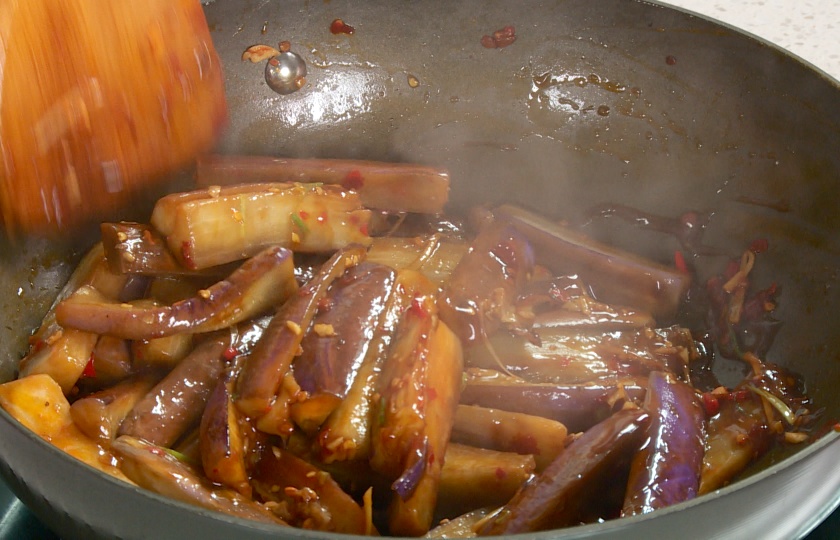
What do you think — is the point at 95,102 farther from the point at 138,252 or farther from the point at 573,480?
the point at 573,480

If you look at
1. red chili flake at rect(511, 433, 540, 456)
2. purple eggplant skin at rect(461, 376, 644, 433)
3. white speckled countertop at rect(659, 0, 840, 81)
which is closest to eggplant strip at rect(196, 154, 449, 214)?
purple eggplant skin at rect(461, 376, 644, 433)

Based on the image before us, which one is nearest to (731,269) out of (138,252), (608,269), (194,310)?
(608,269)

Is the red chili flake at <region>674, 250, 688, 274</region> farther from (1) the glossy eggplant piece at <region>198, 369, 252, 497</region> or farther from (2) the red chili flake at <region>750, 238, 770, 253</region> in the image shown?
(1) the glossy eggplant piece at <region>198, 369, 252, 497</region>

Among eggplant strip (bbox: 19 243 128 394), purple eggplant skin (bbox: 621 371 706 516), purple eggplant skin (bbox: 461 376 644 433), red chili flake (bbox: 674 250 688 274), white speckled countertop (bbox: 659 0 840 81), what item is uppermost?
white speckled countertop (bbox: 659 0 840 81)

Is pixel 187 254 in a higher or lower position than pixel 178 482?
higher

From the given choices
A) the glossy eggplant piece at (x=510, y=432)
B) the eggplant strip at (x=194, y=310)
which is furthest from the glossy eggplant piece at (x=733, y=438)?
the eggplant strip at (x=194, y=310)

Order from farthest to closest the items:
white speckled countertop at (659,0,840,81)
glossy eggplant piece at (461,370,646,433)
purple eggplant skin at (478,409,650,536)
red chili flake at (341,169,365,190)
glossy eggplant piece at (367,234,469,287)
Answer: white speckled countertop at (659,0,840,81)
red chili flake at (341,169,365,190)
glossy eggplant piece at (367,234,469,287)
glossy eggplant piece at (461,370,646,433)
purple eggplant skin at (478,409,650,536)

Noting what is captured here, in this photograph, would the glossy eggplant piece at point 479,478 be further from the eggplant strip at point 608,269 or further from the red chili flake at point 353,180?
the red chili flake at point 353,180

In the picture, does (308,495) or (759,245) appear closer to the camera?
(308,495)
